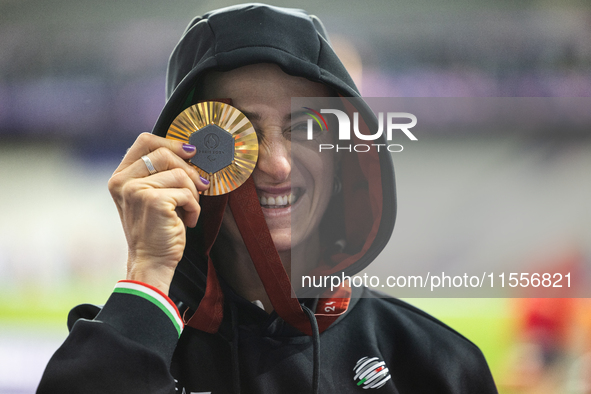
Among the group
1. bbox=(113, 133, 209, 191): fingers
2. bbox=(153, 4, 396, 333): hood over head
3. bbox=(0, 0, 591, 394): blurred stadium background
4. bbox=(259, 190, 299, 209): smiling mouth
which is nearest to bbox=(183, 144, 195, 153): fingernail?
bbox=(113, 133, 209, 191): fingers

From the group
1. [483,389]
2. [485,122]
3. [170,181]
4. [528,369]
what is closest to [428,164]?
[485,122]

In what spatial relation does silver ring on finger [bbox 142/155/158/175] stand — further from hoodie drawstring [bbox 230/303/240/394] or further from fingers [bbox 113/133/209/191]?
hoodie drawstring [bbox 230/303/240/394]

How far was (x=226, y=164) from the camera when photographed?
2.97ft

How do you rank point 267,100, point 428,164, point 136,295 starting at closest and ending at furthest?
point 136,295, point 267,100, point 428,164

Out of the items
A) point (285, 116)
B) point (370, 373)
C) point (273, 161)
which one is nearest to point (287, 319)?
point (370, 373)

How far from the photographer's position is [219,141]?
905 millimetres

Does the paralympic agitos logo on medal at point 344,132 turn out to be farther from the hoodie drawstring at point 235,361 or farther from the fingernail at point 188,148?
the hoodie drawstring at point 235,361

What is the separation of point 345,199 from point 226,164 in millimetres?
431

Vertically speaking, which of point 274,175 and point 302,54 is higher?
point 302,54

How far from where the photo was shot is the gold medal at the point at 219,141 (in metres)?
0.90

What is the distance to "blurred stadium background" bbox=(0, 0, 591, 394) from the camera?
170 cm

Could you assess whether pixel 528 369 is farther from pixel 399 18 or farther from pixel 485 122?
pixel 399 18

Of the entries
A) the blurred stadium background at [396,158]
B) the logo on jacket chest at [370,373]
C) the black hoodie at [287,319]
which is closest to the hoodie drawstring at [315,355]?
the black hoodie at [287,319]

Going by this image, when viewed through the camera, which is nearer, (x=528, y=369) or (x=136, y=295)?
(x=136, y=295)
